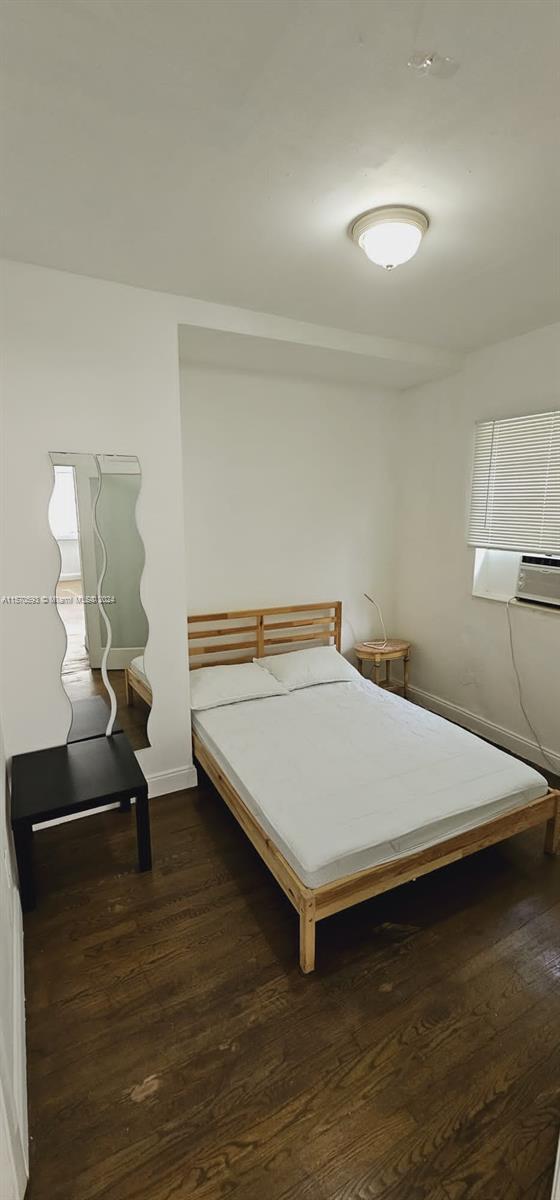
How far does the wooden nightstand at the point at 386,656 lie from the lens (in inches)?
145

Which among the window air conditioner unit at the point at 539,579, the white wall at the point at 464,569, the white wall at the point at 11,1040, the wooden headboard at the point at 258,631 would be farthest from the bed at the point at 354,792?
the window air conditioner unit at the point at 539,579

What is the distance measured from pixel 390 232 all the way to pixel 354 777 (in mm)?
2127

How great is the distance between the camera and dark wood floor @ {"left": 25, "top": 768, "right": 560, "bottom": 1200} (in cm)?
122

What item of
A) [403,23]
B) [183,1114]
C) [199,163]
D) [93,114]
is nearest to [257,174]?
[199,163]

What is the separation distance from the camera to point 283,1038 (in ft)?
4.93

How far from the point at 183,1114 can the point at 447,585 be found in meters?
3.15

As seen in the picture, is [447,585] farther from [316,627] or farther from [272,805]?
[272,805]

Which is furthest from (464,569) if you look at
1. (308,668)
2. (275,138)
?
(275,138)

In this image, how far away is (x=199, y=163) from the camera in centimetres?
149

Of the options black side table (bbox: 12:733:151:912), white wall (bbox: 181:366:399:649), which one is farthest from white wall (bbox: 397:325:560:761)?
black side table (bbox: 12:733:151:912)

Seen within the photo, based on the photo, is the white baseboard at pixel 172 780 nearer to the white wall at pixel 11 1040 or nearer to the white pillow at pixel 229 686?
the white pillow at pixel 229 686

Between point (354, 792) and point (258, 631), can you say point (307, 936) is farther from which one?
point (258, 631)

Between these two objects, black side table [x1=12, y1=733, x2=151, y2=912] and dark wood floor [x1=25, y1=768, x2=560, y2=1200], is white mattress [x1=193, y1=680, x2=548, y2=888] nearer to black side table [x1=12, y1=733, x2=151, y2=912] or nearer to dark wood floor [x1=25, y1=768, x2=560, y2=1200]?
dark wood floor [x1=25, y1=768, x2=560, y2=1200]

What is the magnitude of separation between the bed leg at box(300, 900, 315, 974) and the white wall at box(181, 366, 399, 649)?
2.09 m
